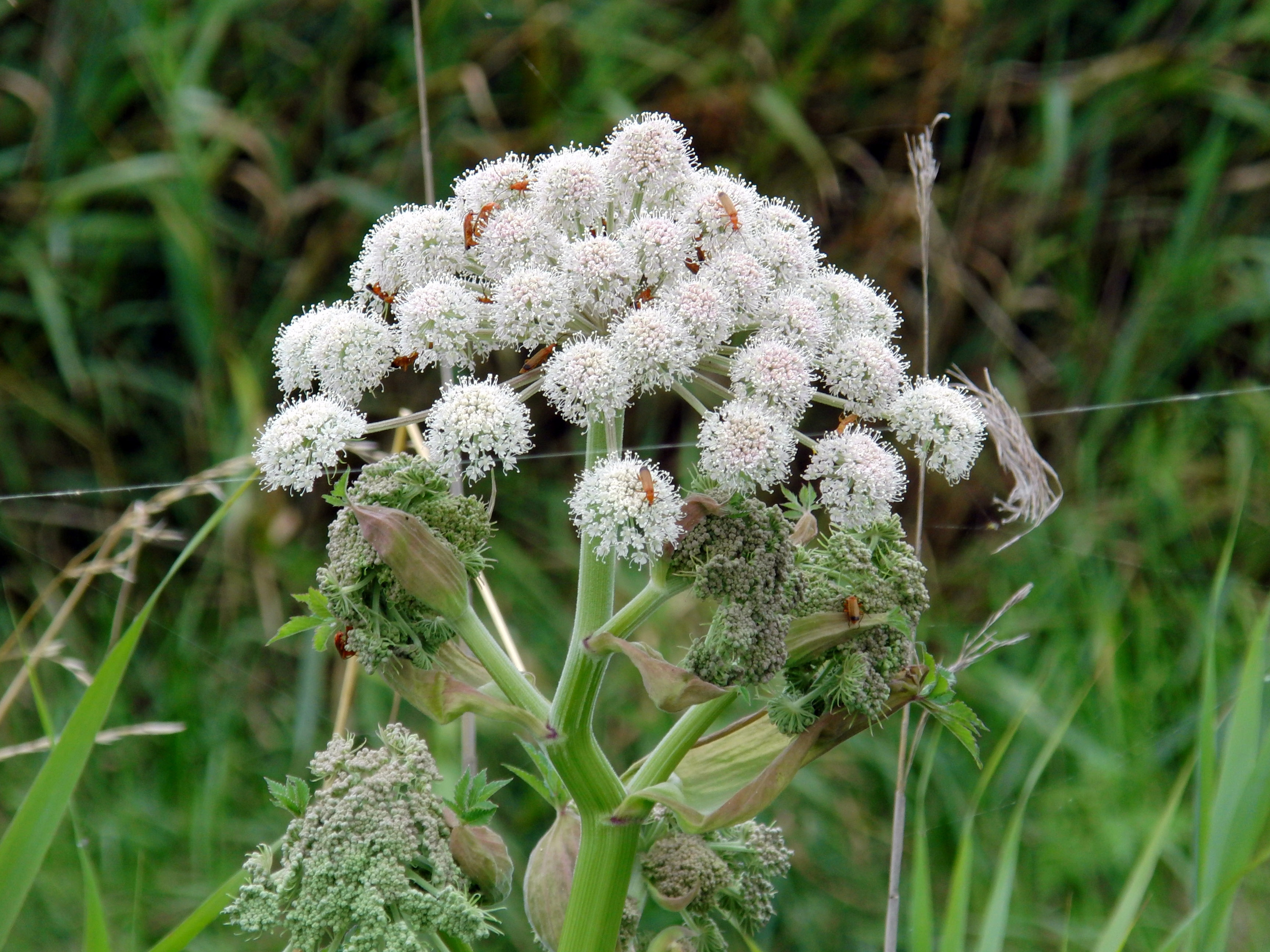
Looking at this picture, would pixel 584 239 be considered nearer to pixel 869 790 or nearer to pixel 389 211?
pixel 389 211

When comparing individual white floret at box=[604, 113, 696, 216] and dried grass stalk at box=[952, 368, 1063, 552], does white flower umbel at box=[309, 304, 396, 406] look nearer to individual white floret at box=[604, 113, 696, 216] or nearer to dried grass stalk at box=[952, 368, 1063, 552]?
individual white floret at box=[604, 113, 696, 216]

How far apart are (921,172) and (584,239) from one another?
1.65ft

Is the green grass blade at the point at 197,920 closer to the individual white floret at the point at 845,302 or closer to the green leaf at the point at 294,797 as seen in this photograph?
the green leaf at the point at 294,797

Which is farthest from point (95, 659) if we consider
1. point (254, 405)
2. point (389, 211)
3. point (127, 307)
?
point (389, 211)

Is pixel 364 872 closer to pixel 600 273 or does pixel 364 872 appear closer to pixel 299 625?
→ pixel 299 625

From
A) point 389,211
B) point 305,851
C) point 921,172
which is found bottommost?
point 305,851

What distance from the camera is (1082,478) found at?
8.48ft

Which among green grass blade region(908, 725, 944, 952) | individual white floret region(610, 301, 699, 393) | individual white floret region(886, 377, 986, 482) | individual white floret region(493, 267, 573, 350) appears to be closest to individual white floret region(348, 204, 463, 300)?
individual white floret region(493, 267, 573, 350)

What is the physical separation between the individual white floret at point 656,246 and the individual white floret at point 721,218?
31 mm

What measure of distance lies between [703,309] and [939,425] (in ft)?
0.85

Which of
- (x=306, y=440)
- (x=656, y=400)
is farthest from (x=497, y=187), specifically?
(x=656, y=400)

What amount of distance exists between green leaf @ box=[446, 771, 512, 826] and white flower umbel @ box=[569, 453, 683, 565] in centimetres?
28

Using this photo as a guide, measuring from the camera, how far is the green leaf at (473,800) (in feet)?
3.49

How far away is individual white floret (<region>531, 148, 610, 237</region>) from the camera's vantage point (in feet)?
3.43
